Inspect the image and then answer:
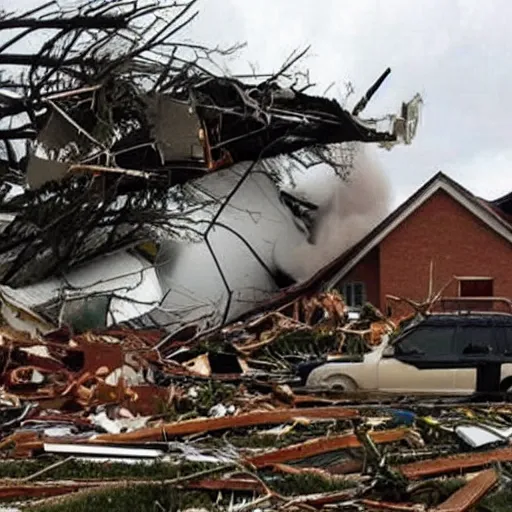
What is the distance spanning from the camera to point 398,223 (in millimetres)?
35031

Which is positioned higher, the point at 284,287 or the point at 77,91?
the point at 77,91

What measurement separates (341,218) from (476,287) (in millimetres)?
5455

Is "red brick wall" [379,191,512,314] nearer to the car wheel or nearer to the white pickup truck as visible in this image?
the white pickup truck

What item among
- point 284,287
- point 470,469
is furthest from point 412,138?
point 470,469

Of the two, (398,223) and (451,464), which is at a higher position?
(398,223)

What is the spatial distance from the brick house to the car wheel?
17049 millimetres

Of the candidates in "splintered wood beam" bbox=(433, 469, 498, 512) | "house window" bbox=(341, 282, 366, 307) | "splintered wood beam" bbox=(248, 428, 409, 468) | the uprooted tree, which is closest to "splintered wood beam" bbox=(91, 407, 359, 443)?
"splintered wood beam" bbox=(248, 428, 409, 468)

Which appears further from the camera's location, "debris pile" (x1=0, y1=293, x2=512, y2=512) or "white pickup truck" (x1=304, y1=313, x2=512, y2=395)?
"white pickup truck" (x1=304, y1=313, x2=512, y2=395)

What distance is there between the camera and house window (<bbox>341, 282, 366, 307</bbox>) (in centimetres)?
3575

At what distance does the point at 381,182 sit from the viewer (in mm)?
37562

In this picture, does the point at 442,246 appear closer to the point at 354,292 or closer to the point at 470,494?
the point at 354,292

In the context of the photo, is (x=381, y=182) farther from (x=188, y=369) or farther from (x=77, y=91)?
(x=188, y=369)

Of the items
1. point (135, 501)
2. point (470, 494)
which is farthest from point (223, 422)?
point (470, 494)

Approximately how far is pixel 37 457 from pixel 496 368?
27.4 feet
